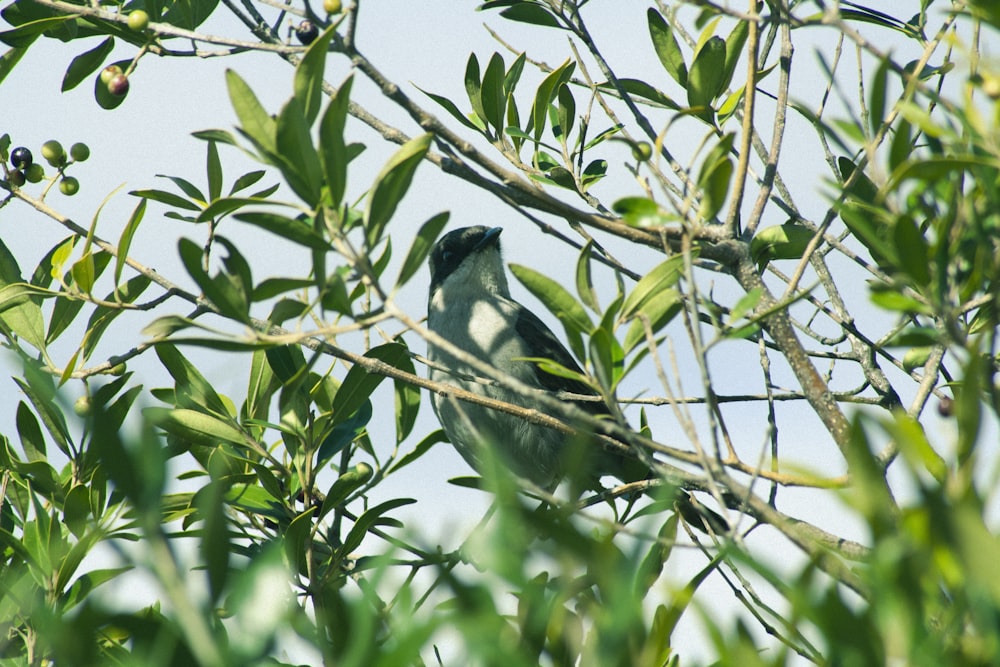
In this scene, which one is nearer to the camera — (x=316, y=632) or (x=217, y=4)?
(x=316, y=632)

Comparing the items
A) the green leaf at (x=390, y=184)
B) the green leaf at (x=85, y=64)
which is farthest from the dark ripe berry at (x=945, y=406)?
the green leaf at (x=85, y=64)

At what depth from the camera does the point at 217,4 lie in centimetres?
266

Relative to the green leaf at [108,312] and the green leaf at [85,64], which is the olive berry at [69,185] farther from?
the green leaf at [108,312]

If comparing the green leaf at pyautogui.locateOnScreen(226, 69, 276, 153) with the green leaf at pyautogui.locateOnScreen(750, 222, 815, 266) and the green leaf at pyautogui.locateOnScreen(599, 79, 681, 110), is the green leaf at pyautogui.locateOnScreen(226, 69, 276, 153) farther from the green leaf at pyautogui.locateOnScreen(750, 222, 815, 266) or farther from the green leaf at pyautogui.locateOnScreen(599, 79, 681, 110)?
the green leaf at pyautogui.locateOnScreen(599, 79, 681, 110)

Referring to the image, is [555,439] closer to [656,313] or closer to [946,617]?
[656,313]

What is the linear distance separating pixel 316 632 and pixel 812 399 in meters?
1.33

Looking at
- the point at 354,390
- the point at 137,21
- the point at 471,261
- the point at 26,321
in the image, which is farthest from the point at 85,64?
the point at 471,261

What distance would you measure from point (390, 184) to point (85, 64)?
1685 mm

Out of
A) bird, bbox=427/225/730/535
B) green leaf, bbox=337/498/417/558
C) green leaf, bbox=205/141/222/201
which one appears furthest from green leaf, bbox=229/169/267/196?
bird, bbox=427/225/730/535

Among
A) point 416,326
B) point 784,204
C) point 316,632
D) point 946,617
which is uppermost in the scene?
point 784,204

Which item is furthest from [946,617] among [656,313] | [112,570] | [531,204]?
[112,570]

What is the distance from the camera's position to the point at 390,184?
58.5 inches

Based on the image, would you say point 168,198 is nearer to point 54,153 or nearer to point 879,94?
point 54,153

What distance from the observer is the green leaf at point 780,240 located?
Answer: 2.28 metres
